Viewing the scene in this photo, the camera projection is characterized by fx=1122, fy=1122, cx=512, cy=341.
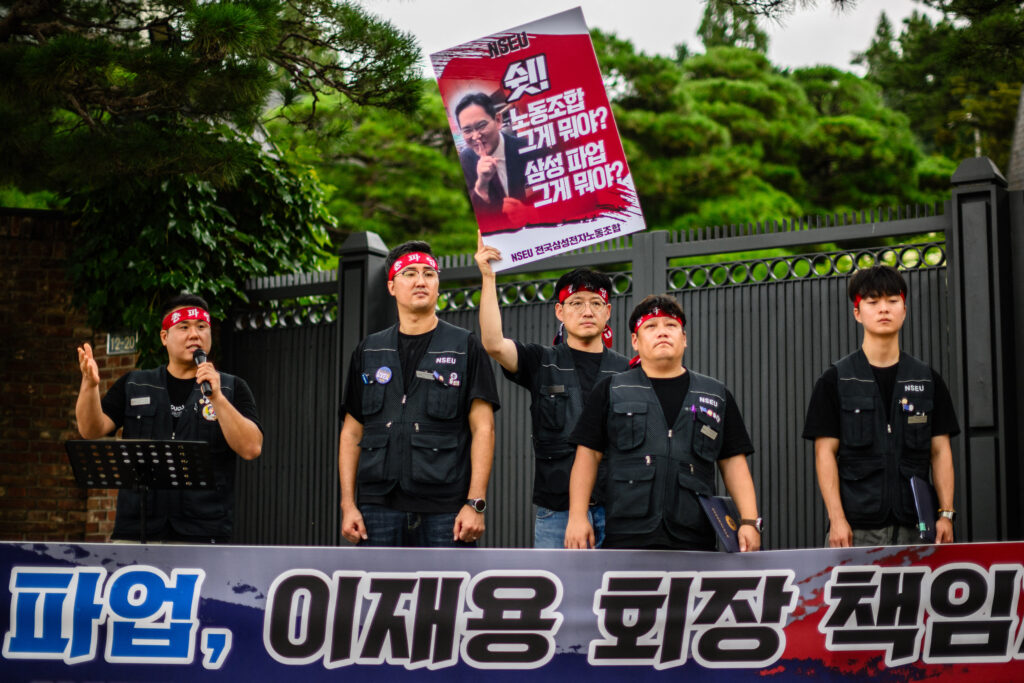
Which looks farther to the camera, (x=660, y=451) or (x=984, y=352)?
(x=984, y=352)

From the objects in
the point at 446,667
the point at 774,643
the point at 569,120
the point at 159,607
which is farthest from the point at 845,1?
the point at 159,607

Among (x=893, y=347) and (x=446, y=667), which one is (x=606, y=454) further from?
(x=893, y=347)

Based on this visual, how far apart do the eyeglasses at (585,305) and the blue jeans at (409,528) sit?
3.61 ft

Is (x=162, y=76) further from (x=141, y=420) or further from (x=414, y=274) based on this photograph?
(x=414, y=274)

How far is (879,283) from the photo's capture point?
5047mm

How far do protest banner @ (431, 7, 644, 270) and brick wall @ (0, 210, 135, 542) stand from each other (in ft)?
13.5

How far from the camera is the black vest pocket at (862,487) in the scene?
16.1ft

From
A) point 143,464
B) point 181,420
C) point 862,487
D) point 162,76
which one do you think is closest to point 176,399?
point 181,420

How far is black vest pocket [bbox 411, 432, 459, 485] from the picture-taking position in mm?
4988

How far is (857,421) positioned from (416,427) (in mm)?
A: 1965

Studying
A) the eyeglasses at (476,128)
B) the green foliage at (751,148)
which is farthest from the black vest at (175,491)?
the green foliage at (751,148)

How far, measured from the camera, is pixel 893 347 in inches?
200

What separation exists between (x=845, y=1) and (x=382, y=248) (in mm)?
3563

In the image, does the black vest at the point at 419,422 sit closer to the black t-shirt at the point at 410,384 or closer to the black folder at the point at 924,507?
the black t-shirt at the point at 410,384
